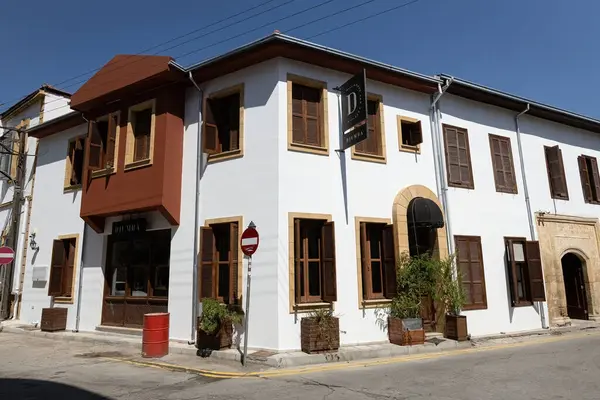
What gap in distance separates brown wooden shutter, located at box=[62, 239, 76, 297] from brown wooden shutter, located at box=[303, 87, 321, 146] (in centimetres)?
914

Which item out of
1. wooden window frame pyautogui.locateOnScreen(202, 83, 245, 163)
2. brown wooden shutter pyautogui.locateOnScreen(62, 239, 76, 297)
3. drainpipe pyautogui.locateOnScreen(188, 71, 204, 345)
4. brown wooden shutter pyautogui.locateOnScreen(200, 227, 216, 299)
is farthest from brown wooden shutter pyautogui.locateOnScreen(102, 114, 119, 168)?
brown wooden shutter pyautogui.locateOnScreen(200, 227, 216, 299)

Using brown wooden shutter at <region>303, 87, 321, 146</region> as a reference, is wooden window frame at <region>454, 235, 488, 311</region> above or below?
below

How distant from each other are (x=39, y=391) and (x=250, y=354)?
3907 millimetres

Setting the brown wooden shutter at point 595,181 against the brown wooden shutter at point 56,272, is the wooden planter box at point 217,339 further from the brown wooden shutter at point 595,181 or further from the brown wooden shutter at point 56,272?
the brown wooden shutter at point 595,181

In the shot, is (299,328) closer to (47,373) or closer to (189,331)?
(189,331)

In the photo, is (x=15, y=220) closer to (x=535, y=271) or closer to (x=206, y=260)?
(x=206, y=260)

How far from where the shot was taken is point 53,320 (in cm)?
1344

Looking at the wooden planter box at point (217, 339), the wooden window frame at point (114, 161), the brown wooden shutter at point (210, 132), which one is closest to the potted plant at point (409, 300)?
the wooden planter box at point (217, 339)

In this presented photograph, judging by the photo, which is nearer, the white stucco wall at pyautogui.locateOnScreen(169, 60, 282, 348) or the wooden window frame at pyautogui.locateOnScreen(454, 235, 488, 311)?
the white stucco wall at pyautogui.locateOnScreen(169, 60, 282, 348)

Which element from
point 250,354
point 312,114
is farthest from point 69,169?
point 250,354

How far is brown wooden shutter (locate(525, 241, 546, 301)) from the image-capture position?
1337 centimetres

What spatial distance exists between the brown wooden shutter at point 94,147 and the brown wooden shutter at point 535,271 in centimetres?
1377

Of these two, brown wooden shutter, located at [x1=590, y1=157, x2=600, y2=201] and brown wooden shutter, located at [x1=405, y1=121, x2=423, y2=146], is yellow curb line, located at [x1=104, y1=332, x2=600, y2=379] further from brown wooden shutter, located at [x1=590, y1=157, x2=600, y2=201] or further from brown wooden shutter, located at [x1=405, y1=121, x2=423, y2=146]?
brown wooden shutter, located at [x1=590, y1=157, x2=600, y2=201]

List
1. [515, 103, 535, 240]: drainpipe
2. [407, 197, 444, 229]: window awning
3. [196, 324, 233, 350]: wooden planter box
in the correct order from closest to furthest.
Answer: [196, 324, 233, 350]: wooden planter box
[407, 197, 444, 229]: window awning
[515, 103, 535, 240]: drainpipe
